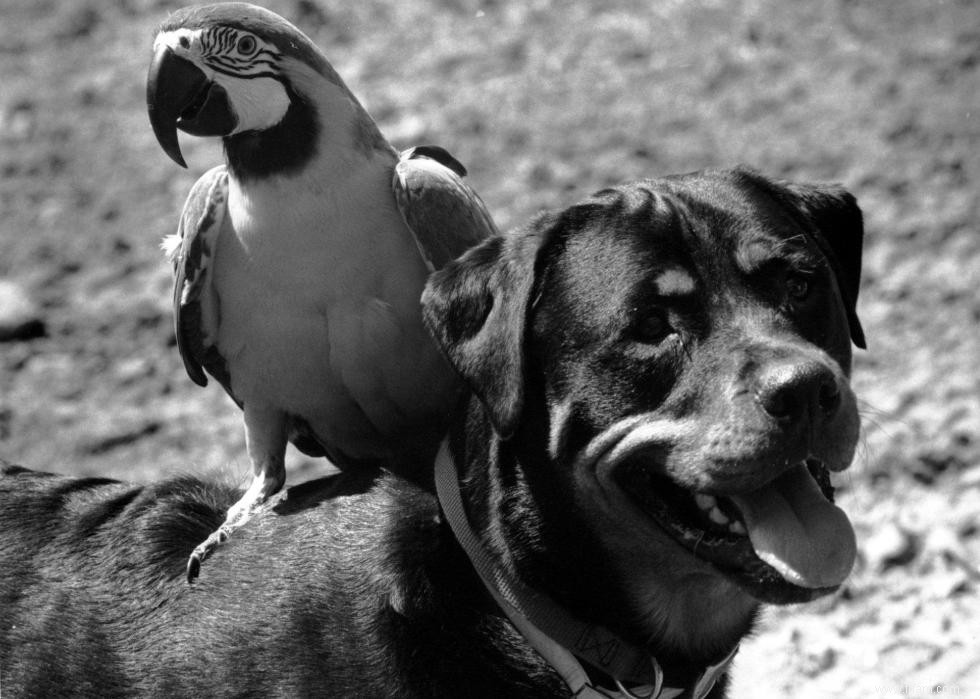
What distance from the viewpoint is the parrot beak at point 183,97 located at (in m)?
4.02

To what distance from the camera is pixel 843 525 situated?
10.3 feet

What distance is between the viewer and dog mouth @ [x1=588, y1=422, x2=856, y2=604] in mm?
3045

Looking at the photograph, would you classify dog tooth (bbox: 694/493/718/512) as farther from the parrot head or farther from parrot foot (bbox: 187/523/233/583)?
A: the parrot head

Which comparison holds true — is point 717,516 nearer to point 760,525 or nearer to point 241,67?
point 760,525

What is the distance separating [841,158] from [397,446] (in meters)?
3.85

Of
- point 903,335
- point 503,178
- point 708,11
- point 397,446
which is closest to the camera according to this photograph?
point 397,446

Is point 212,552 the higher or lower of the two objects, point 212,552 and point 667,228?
the lower

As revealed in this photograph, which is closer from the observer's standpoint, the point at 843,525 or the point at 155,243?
the point at 843,525

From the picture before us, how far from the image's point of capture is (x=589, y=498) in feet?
10.6

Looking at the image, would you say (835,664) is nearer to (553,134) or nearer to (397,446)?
(397,446)

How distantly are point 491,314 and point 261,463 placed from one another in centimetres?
113

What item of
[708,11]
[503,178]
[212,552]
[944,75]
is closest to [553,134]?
[503,178]

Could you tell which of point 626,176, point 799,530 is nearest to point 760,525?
point 799,530

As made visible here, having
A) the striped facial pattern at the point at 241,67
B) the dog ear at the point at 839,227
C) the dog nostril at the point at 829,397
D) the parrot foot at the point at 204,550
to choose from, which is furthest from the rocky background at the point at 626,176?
the dog nostril at the point at 829,397
